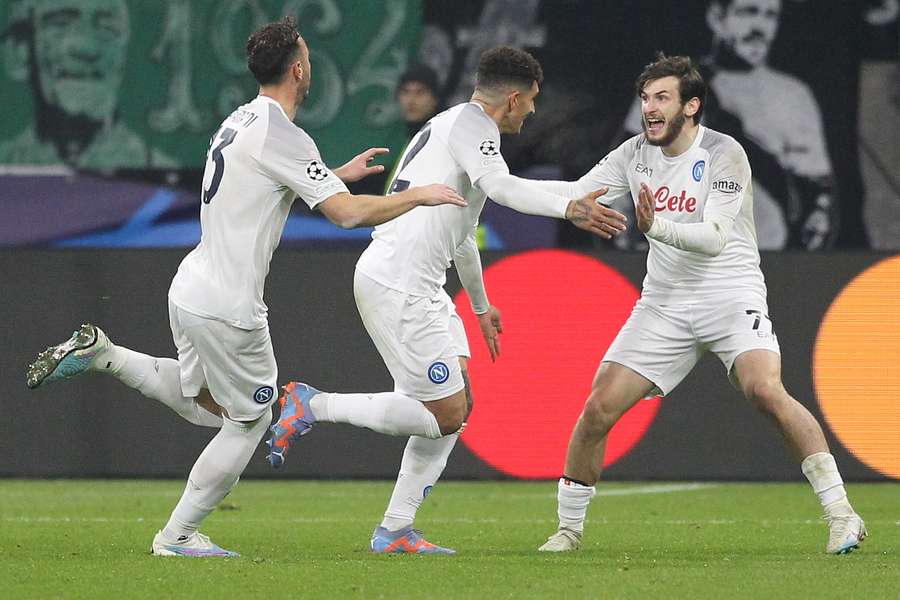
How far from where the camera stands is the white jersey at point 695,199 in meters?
7.57

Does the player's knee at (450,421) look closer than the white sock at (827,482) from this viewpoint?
Yes

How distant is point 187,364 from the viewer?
23.8ft

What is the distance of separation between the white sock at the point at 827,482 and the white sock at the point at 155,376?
97.9 inches

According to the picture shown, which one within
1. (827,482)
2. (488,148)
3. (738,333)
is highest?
(488,148)

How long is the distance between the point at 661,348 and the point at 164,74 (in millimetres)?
7589

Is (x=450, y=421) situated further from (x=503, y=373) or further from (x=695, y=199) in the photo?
(x=503, y=373)

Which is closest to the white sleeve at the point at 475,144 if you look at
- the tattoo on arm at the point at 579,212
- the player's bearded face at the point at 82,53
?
the tattoo on arm at the point at 579,212

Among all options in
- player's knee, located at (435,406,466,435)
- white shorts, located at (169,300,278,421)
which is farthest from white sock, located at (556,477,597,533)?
white shorts, located at (169,300,278,421)

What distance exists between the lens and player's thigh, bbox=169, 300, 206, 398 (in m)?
7.13

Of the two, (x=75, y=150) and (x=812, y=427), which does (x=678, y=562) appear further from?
(x=75, y=150)

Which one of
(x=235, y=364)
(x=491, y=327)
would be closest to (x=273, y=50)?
(x=235, y=364)

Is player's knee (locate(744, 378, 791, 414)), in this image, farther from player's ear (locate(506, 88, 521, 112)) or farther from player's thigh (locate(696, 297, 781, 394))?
player's ear (locate(506, 88, 521, 112))

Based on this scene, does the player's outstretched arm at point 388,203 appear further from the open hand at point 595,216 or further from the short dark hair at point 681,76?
the short dark hair at point 681,76

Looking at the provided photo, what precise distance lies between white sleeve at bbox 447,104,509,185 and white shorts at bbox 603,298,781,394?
3.42ft
